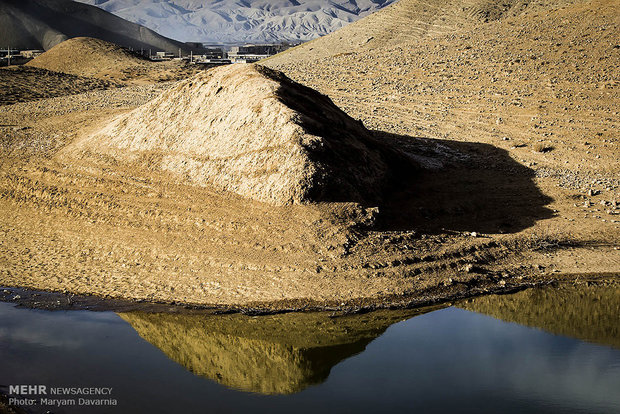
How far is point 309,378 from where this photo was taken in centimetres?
730

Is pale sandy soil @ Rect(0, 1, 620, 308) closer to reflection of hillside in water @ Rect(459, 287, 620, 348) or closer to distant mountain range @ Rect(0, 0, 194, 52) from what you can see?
reflection of hillside in water @ Rect(459, 287, 620, 348)

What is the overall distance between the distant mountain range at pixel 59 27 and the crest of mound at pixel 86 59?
4597 centimetres

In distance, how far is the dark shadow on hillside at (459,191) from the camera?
1127 centimetres

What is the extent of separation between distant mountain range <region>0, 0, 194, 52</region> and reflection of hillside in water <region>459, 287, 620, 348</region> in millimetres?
82946

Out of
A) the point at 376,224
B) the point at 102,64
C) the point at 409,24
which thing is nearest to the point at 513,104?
the point at 376,224

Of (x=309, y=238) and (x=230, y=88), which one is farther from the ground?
(x=230, y=88)

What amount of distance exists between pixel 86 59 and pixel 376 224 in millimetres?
32508

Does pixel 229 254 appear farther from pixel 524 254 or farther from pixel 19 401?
pixel 524 254

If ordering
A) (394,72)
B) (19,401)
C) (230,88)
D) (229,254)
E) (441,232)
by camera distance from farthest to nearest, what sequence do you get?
(394,72), (230,88), (441,232), (229,254), (19,401)

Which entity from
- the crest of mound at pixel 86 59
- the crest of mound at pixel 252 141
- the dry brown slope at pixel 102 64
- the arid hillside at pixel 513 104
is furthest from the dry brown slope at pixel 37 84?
the crest of mound at pixel 252 141

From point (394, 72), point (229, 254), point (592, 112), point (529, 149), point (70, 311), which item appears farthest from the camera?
point (394, 72)

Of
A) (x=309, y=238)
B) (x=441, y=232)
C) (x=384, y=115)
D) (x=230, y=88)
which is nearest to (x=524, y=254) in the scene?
(x=441, y=232)

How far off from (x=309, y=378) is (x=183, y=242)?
384cm

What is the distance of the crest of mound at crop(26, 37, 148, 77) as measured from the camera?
120 feet
